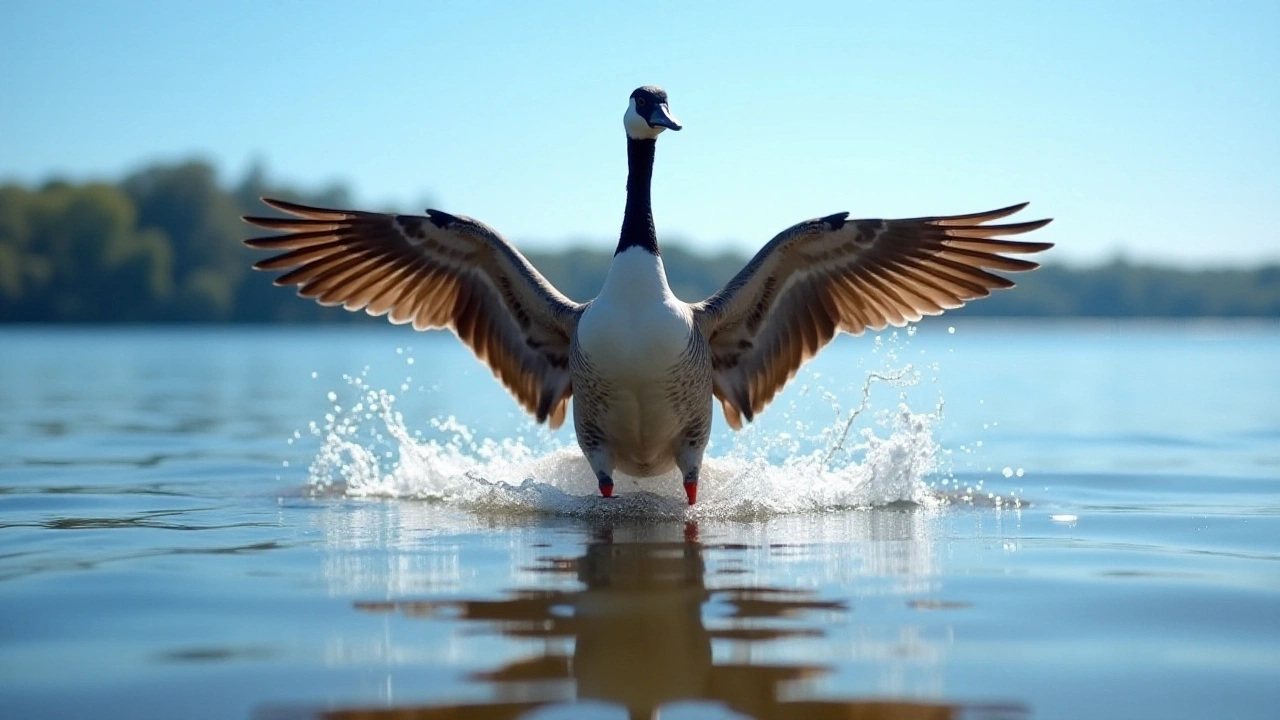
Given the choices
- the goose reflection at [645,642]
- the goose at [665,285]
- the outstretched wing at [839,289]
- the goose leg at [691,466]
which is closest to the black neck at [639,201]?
the goose at [665,285]

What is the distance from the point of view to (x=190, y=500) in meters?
9.17

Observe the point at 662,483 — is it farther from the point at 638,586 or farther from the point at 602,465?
the point at 638,586

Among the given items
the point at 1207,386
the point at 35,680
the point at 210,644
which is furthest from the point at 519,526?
the point at 1207,386

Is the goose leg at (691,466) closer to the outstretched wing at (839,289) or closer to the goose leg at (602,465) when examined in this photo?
the goose leg at (602,465)

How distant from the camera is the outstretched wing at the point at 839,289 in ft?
31.7

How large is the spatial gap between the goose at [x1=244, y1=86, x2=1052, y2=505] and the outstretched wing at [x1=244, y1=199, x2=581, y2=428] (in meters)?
0.01

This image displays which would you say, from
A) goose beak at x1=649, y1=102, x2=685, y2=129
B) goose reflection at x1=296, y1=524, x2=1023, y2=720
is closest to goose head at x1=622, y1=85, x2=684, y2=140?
goose beak at x1=649, y1=102, x2=685, y2=129

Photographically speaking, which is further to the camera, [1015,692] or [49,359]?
[49,359]

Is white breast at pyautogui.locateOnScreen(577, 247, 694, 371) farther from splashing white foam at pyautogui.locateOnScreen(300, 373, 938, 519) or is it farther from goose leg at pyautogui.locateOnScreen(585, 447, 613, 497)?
splashing white foam at pyautogui.locateOnScreen(300, 373, 938, 519)

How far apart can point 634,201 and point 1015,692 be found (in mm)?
5395

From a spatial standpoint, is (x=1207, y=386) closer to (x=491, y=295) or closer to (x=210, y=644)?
(x=491, y=295)

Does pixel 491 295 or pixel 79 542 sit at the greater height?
pixel 491 295

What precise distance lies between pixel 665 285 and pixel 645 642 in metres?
4.16

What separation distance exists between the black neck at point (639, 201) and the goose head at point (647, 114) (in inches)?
3.4
